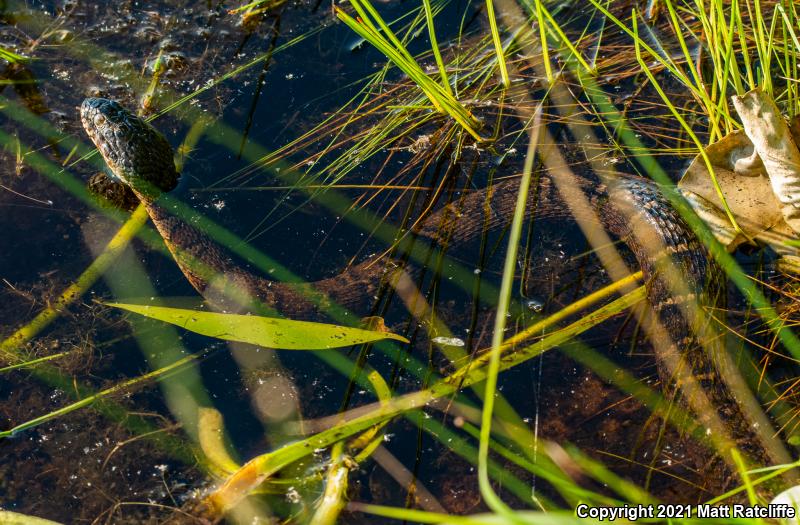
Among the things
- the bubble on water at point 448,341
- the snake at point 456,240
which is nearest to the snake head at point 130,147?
Result: the snake at point 456,240

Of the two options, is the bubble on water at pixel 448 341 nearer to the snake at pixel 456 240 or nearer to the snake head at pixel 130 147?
the snake at pixel 456 240

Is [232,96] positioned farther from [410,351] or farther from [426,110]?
[410,351]

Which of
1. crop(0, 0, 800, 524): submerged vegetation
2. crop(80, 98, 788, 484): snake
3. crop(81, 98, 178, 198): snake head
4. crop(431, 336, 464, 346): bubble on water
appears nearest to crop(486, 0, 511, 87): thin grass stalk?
crop(0, 0, 800, 524): submerged vegetation

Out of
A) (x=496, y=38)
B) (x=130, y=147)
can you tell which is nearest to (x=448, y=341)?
(x=496, y=38)

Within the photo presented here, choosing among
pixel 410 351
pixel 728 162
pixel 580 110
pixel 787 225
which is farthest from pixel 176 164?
pixel 787 225

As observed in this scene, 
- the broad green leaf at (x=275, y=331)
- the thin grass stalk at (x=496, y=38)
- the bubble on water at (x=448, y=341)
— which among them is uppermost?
the thin grass stalk at (x=496, y=38)

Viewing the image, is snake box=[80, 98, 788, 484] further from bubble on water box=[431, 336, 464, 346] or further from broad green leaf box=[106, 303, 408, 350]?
bubble on water box=[431, 336, 464, 346]

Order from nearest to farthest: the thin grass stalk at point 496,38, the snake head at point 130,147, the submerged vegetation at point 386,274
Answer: the submerged vegetation at point 386,274 → the thin grass stalk at point 496,38 → the snake head at point 130,147
